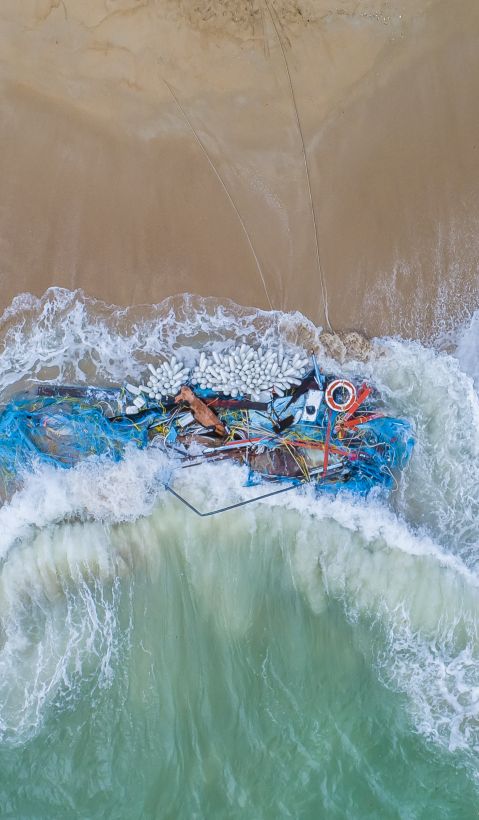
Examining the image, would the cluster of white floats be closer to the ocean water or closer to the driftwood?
the driftwood

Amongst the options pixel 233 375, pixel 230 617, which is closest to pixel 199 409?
pixel 233 375

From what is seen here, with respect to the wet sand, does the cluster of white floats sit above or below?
below

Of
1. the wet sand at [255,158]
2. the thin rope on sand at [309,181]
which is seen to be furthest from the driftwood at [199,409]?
the thin rope on sand at [309,181]

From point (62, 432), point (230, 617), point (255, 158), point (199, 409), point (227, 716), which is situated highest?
point (255, 158)

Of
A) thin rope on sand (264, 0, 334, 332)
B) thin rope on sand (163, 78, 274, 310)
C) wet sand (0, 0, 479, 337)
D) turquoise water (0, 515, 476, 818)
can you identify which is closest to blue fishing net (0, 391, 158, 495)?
turquoise water (0, 515, 476, 818)

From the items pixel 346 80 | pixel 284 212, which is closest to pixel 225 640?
pixel 284 212

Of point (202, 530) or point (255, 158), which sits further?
point (202, 530)

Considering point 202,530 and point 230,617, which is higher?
point 202,530

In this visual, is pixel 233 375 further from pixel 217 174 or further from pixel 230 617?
pixel 230 617
